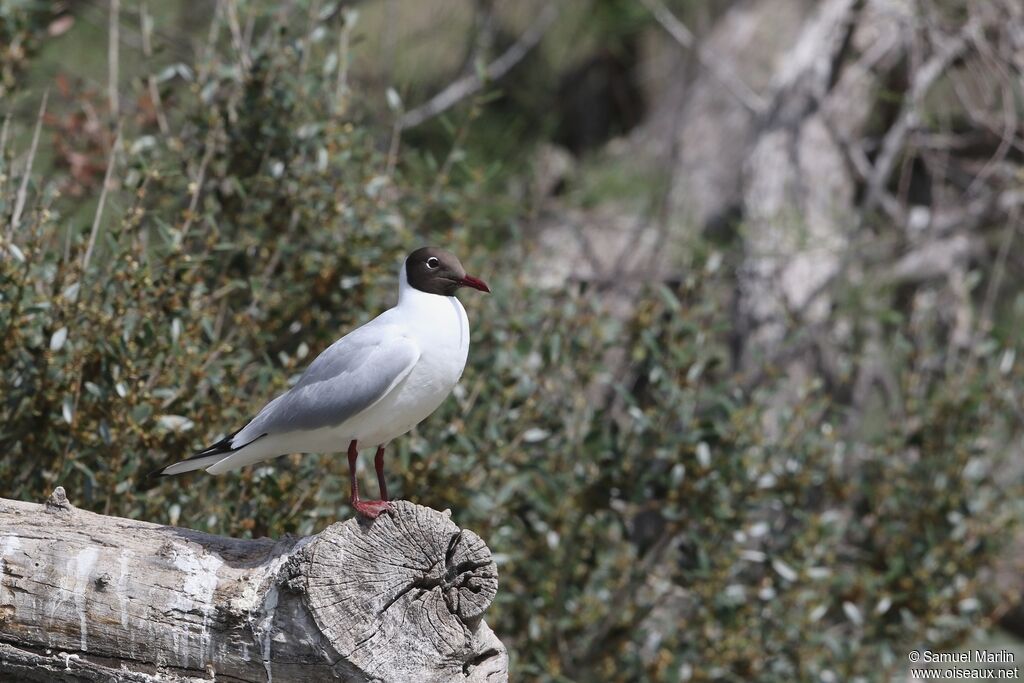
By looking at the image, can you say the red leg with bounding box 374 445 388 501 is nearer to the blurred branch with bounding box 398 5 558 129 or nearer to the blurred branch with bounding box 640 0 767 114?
the blurred branch with bounding box 398 5 558 129

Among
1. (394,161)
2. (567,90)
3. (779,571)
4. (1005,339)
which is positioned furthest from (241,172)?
(567,90)

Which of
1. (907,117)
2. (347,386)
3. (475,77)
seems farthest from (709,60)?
(347,386)

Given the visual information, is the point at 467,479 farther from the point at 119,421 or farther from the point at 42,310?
the point at 42,310

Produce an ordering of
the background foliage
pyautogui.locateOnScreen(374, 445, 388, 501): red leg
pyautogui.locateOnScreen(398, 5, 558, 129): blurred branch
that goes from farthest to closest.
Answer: pyautogui.locateOnScreen(398, 5, 558, 129): blurred branch
the background foliage
pyautogui.locateOnScreen(374, 445, 388, 501): red leg

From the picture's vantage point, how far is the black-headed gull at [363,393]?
219cm

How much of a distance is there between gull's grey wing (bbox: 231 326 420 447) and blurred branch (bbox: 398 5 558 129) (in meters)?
2.14

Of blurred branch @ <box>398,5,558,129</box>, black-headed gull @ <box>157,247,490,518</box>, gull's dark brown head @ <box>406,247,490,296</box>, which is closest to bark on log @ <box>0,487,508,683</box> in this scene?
black-headed gull @ <box>157,247,490,518</box>

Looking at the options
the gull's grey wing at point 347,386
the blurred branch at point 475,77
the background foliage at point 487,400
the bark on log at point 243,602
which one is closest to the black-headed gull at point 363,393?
the gull's grey wing at point 347,386

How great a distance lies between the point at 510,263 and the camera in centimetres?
349

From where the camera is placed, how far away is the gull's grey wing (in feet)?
7.15

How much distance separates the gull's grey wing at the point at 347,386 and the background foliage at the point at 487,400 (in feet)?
1.67

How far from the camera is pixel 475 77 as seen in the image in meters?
4.38

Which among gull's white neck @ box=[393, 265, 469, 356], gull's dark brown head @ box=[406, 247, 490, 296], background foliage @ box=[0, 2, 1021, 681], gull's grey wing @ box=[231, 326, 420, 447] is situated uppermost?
gull's dark brown head @ box=[406, 247, 490, 296]

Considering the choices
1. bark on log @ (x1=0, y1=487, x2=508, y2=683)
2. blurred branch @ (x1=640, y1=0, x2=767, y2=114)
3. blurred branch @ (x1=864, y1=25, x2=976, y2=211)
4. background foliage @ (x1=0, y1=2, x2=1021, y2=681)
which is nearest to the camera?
bark on log @ (x1=0, y1=487, x2=508, y2=683)
